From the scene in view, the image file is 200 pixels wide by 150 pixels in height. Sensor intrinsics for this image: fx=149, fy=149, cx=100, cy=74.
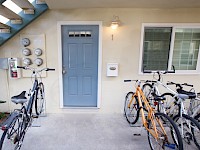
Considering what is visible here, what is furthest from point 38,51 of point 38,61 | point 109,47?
point 109,47

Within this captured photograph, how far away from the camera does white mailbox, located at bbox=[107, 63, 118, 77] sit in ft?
10.9

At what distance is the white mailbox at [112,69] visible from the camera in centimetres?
333

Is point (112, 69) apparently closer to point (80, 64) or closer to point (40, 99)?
point (80, 64)

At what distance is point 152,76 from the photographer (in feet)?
11.2

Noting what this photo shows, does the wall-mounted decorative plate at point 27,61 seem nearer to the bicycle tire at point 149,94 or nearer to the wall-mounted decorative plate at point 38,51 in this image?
the wall-mounted decorative plate at point 38,51

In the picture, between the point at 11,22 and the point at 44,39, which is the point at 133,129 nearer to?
the point at 44,39

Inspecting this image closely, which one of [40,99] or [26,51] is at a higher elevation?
[26,51]

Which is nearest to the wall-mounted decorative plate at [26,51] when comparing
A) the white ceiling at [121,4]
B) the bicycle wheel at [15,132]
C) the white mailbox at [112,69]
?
the white ceiling at [121,4]

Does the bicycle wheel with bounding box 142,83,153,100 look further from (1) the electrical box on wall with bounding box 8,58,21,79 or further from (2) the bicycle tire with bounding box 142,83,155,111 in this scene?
(1) the electrical box on wall with bounding box 8,58,21,79

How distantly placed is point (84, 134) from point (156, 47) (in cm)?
240

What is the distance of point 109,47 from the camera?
3.30 m

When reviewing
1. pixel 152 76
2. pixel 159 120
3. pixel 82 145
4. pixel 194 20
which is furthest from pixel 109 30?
pixel 82 145

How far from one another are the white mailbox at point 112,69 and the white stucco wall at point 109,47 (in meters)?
0.10

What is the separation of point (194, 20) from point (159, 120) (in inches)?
95.3
